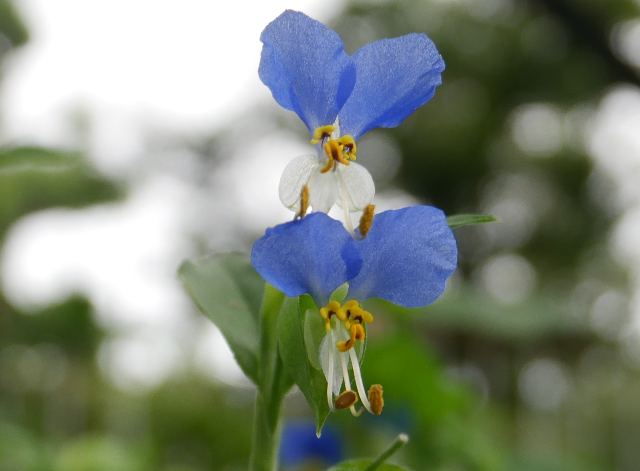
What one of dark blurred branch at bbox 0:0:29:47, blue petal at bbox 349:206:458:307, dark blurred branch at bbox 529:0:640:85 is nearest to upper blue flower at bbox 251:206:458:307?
blue petal at bbox 349:206:458:307

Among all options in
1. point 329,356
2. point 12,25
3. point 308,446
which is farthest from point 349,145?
point 12,25

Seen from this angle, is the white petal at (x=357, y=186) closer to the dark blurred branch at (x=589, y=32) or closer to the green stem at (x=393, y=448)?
the green stem at (x=393, y=448)

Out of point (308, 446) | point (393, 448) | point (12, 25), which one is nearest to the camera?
point (393, 448)

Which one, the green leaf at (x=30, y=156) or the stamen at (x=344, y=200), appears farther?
the green leaf at (x=30, y=156)

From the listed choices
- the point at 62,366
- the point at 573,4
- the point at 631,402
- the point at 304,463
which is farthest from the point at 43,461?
the point at 631,402

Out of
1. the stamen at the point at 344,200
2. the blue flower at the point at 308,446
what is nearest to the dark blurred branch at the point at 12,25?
the blue flower at the point at 308,446

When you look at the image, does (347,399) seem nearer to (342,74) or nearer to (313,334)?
(313,334)
